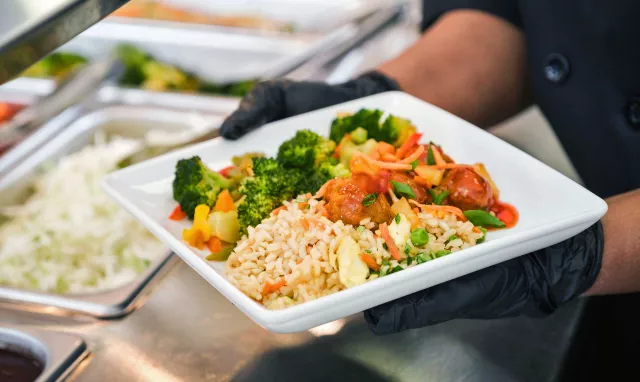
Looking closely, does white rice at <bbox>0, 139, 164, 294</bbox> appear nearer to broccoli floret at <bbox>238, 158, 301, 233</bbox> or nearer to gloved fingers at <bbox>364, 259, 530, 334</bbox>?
broccoli floret at <bbox>238, 158, 301, 233</bbox>

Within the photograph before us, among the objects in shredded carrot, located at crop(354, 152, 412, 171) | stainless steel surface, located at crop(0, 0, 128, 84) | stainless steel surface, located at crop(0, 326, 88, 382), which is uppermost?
stainless steel surface, located at crop(0, 0, 128, 84)

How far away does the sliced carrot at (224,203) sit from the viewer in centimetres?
162

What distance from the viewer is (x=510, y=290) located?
4.87 feet

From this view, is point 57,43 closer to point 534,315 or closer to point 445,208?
point 445,208

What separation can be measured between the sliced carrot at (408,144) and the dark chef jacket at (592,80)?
0.68m

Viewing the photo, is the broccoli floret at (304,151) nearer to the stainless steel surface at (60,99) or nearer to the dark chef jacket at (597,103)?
the dark chef jacket at (597,103)

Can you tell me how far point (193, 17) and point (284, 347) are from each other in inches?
121

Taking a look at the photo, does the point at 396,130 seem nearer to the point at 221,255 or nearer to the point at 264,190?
the point at 264,190

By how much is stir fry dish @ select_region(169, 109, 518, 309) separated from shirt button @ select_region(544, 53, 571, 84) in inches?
26.5

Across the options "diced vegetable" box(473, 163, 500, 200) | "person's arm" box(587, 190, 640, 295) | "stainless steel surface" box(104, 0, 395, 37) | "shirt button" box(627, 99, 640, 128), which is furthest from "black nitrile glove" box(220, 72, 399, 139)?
"stainless steel surface" box(104, 0, 395, 37)

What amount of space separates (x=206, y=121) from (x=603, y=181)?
1751 millimetres

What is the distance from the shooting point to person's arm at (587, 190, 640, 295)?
1649mm

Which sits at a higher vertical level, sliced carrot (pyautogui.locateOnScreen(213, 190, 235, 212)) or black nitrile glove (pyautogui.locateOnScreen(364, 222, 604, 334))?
sliced carrot (pyautogui.locateOnScreen(213, 190, 235, 212))

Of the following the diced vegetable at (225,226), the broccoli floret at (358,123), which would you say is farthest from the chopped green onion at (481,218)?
the diced vegetable at (225,226)
